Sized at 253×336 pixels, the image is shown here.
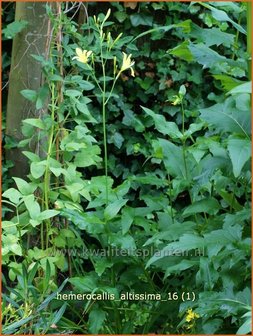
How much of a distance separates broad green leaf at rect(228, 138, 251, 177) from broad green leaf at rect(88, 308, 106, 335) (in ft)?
2.69

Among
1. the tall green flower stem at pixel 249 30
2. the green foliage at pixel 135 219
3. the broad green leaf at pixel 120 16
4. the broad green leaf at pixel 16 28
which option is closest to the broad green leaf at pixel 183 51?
the green foliage at pixel 135 219

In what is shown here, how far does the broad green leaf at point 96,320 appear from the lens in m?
1.87

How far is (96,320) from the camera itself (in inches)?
74.4

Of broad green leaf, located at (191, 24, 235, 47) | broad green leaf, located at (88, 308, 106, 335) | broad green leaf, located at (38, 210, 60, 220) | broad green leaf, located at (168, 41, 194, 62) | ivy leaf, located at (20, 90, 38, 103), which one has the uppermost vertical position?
broad green leaf, located at (191, 24, 235, 47)

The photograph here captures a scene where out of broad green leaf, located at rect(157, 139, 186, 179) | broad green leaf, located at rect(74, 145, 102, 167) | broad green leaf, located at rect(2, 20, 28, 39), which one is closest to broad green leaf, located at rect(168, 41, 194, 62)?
broad green leaf, located at rect(157, 139, 186, 179)

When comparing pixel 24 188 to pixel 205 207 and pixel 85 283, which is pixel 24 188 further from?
pixel 205 207

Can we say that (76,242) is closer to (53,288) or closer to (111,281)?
(53,288)

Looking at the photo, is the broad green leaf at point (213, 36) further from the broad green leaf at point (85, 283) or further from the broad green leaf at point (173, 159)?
the broad green leaf at point (85, 283)

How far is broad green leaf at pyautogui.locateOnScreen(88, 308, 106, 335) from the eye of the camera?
187 cm

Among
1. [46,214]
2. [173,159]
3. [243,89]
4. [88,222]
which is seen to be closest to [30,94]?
[46,214]

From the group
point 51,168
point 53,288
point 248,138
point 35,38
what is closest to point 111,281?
point 53,288

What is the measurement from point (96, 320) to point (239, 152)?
0.86 metres

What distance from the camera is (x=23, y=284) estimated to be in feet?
5.65

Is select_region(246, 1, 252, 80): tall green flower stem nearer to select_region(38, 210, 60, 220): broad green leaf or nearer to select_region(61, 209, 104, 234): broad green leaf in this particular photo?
select_region(61, 209, 104, 234): broad green leaf
